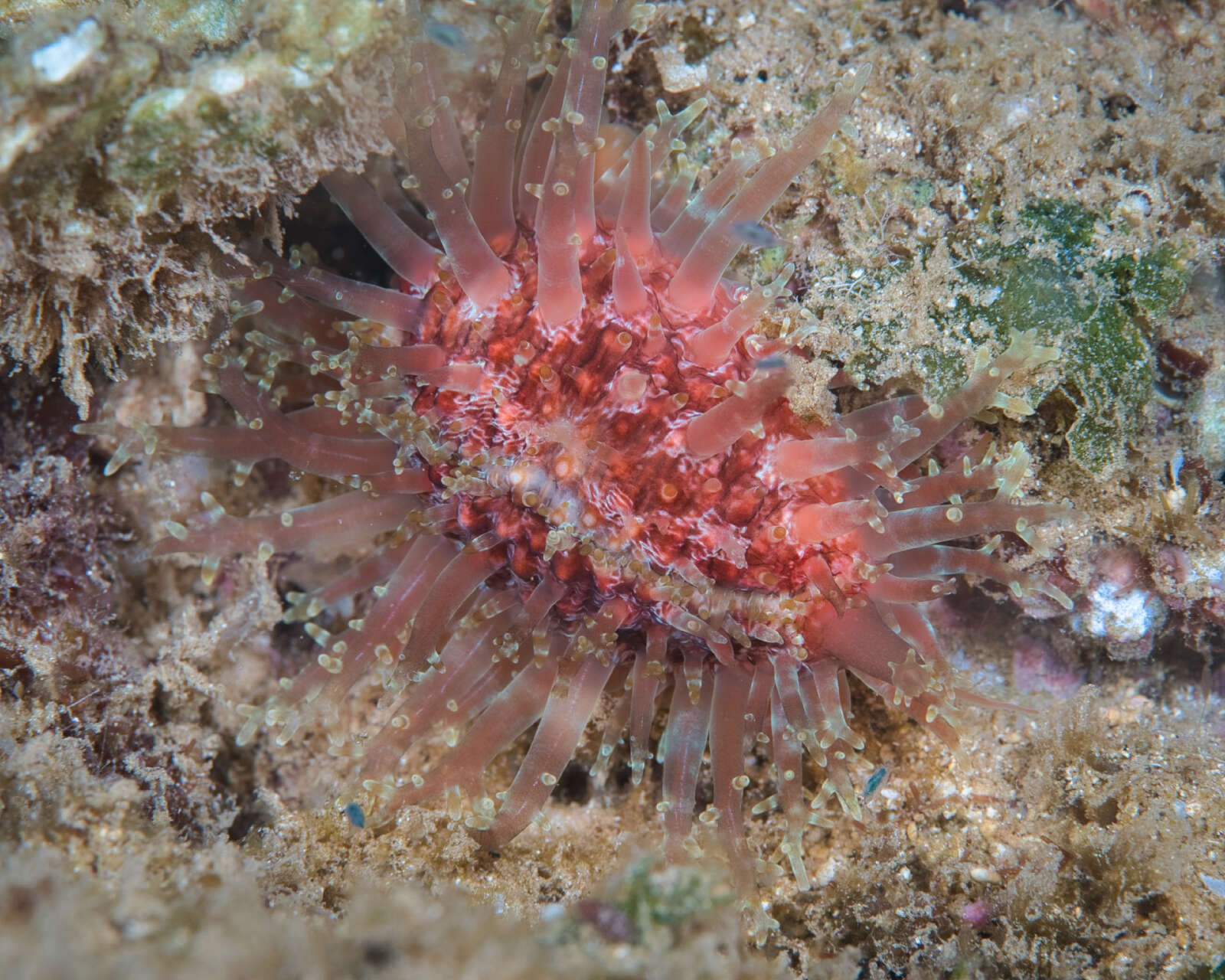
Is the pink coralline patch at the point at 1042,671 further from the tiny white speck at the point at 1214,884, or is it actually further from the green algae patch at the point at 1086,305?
the green algae patch at the point at 1086,305

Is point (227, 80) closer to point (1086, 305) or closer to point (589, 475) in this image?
point (589, 475)

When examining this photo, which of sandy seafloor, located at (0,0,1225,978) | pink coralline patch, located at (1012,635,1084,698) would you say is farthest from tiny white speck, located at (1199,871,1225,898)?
pink coralline patch, located at (1012,635,1084,698)

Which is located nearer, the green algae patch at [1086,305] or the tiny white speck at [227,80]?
the tiny white speck at [227,80]

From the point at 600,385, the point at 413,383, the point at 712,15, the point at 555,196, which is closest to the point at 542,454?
the point at 600,385

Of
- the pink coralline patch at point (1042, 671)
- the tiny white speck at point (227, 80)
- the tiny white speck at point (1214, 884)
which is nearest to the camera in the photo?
the tiny white speck at point (227, 80)

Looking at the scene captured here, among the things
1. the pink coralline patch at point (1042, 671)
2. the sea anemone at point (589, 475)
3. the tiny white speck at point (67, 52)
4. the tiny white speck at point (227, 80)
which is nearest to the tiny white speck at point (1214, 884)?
the pink coralline patch at point (1042, 671)

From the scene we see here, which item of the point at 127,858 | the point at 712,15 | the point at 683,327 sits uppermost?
the point at 712,15

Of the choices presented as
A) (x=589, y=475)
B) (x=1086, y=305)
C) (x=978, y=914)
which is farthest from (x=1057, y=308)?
(x=978, y=914)

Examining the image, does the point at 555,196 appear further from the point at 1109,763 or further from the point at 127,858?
the point at 1109,763

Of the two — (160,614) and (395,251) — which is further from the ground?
(395,251)
